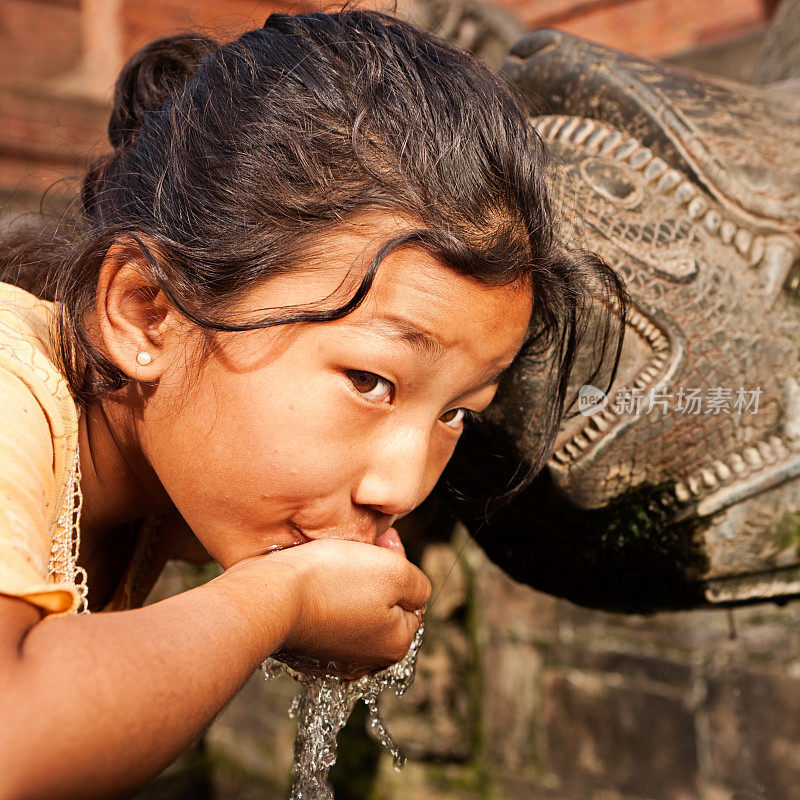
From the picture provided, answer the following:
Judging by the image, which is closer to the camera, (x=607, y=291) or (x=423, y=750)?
(x=607, y=291)

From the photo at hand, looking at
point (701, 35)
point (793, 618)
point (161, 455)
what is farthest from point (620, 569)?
point (701, 35)

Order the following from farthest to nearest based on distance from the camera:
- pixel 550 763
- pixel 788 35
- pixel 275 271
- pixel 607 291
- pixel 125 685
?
pixel 550 763
pixel 788 35
pixel 607 291
pixel 275 271
pixel 125 685

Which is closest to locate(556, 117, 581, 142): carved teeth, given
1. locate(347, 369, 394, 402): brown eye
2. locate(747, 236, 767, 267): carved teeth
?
locate(747, 236, 767, 267): carved teeth

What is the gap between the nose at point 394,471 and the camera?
90 centimetres

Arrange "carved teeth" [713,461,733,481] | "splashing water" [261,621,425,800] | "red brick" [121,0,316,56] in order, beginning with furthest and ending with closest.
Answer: "red brick" [121,0,316,56], "carved teeth" [713,461,733,481], "splashing water" [261,621,425,800]

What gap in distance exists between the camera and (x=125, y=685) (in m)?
0.61

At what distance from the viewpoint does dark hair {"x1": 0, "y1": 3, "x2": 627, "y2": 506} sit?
0.90 m

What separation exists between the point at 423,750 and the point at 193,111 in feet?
7.68

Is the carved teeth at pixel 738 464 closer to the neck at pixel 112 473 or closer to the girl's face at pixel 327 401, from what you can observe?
the girl's face at pixel 327 401

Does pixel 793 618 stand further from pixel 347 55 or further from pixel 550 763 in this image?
pixel 347 55

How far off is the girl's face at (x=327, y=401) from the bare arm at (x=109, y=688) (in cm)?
21

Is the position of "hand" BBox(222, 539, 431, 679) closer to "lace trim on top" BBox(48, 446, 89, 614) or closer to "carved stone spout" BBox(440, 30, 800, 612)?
"lace trim on top" BBox(48, 446, 89, 614)

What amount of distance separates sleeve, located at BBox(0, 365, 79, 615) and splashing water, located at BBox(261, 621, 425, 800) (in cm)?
38

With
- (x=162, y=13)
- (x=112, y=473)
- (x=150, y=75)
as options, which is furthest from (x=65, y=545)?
(x=162, y=13)
